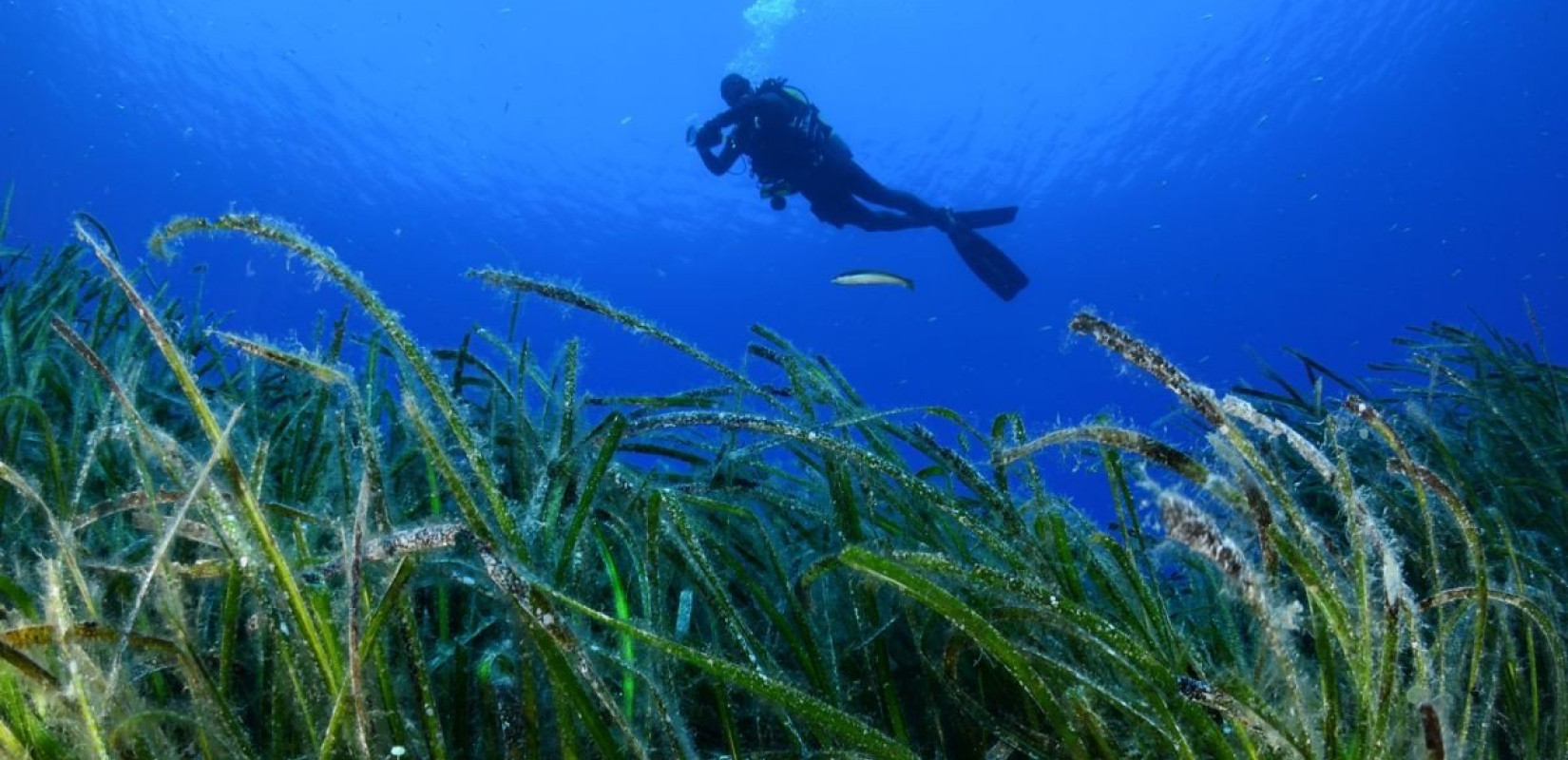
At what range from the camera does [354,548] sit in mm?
838

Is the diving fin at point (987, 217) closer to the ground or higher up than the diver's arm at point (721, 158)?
closer to the ground

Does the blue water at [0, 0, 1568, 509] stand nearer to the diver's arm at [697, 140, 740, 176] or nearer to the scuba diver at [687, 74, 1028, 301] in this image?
the scuba diver at [687, 74, 1028, 301]

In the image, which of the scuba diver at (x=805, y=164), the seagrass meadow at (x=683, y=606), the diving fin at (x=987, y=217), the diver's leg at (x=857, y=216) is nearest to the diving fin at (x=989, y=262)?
the scuba diver at (x=805, y=164)

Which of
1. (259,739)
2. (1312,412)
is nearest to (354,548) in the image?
(259,739)

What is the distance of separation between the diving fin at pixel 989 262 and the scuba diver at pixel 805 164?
2 centimetres

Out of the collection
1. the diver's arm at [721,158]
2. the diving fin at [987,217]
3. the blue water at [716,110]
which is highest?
the blue water at [716,110]

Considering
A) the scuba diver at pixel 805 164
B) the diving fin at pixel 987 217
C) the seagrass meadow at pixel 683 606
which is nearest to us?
the seagrass meadow at pixel 683 606

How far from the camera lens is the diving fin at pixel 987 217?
14250 millimetres

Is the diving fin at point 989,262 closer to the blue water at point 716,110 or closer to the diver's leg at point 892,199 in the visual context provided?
the diver's leg at point 892,199

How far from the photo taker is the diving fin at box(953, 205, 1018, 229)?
14250 millimetres

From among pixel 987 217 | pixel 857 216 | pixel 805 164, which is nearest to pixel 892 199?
pixel 857 216

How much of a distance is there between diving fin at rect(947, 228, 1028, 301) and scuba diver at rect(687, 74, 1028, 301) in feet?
0.06

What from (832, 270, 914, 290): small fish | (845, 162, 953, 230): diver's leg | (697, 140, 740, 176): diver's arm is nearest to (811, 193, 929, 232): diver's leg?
(845, 162, 953, 230): diver's leg

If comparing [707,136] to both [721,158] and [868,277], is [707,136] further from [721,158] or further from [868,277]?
[868,277]
